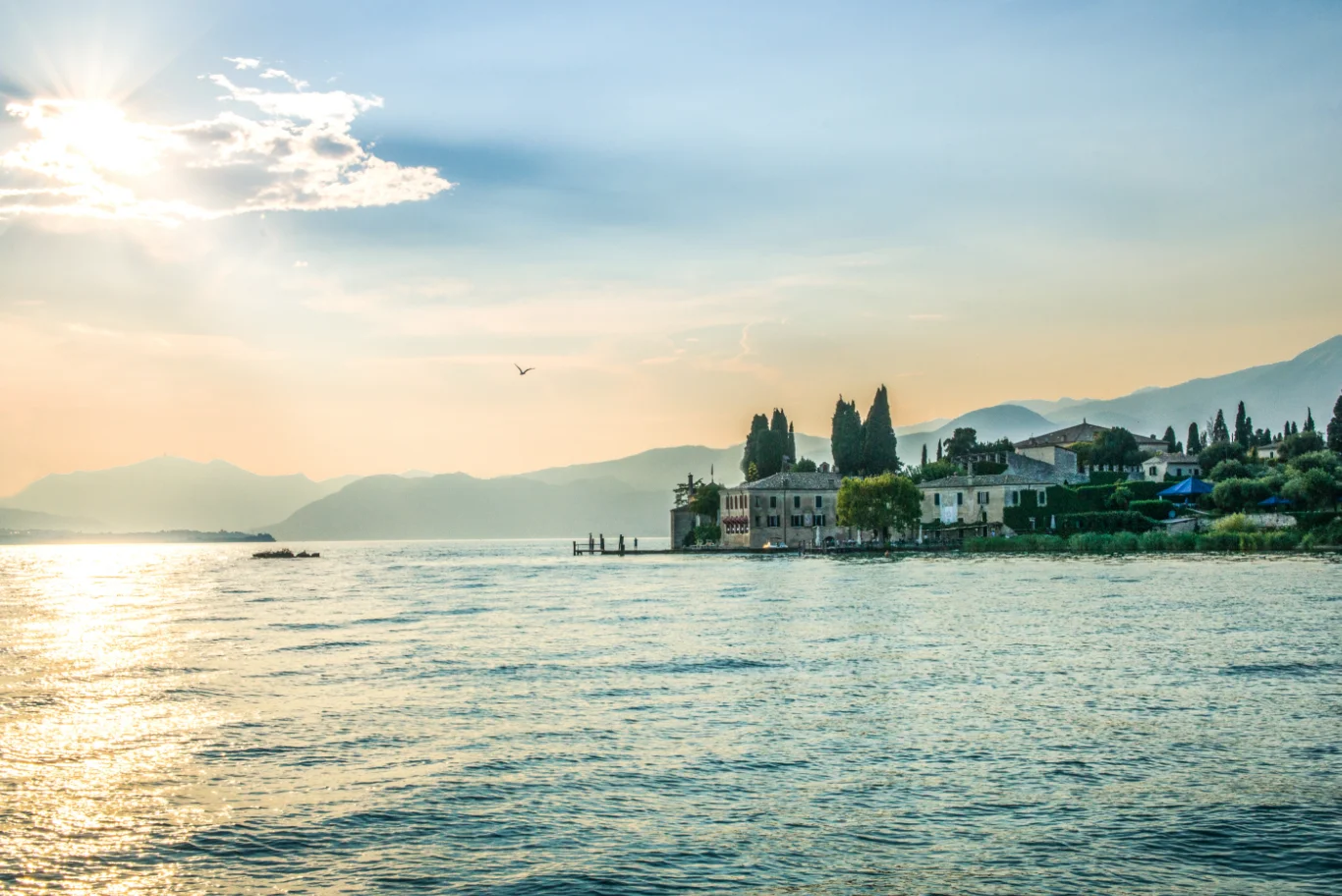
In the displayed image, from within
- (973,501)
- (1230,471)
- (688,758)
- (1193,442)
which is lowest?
(688,758)

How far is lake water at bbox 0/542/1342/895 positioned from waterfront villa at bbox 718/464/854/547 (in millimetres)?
86590

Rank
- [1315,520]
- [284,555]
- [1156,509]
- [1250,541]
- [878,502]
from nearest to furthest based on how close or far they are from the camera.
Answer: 1. [1315,520]
2. [1250,541]
3. [1156,509]
4. [878,502]
5. [284,555]

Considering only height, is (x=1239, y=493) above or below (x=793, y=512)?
above

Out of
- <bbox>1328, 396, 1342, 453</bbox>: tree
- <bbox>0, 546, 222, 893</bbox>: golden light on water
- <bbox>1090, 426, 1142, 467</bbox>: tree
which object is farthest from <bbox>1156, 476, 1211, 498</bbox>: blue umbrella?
<bbox>0, 546, 222, 893</bbox>: golden light on water

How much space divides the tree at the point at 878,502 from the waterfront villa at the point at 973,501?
784 cm

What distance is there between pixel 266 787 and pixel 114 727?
7552mm

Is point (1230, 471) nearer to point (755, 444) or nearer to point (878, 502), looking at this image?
point (878, 502)

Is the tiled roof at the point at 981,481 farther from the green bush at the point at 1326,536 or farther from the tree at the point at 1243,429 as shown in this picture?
the tree at the point at 1243,429

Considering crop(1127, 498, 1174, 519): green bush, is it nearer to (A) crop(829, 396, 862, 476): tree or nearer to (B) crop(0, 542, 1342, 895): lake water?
(A) crop(829, 396, 862, 476): tree

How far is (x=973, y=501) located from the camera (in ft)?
399

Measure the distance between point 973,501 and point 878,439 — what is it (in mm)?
15371

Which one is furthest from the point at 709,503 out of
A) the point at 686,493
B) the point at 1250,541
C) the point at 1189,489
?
the point at 1250,541

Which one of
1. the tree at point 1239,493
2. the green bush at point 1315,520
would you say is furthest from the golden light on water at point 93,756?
the tree at point 1239,493

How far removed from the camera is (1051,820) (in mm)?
15594
